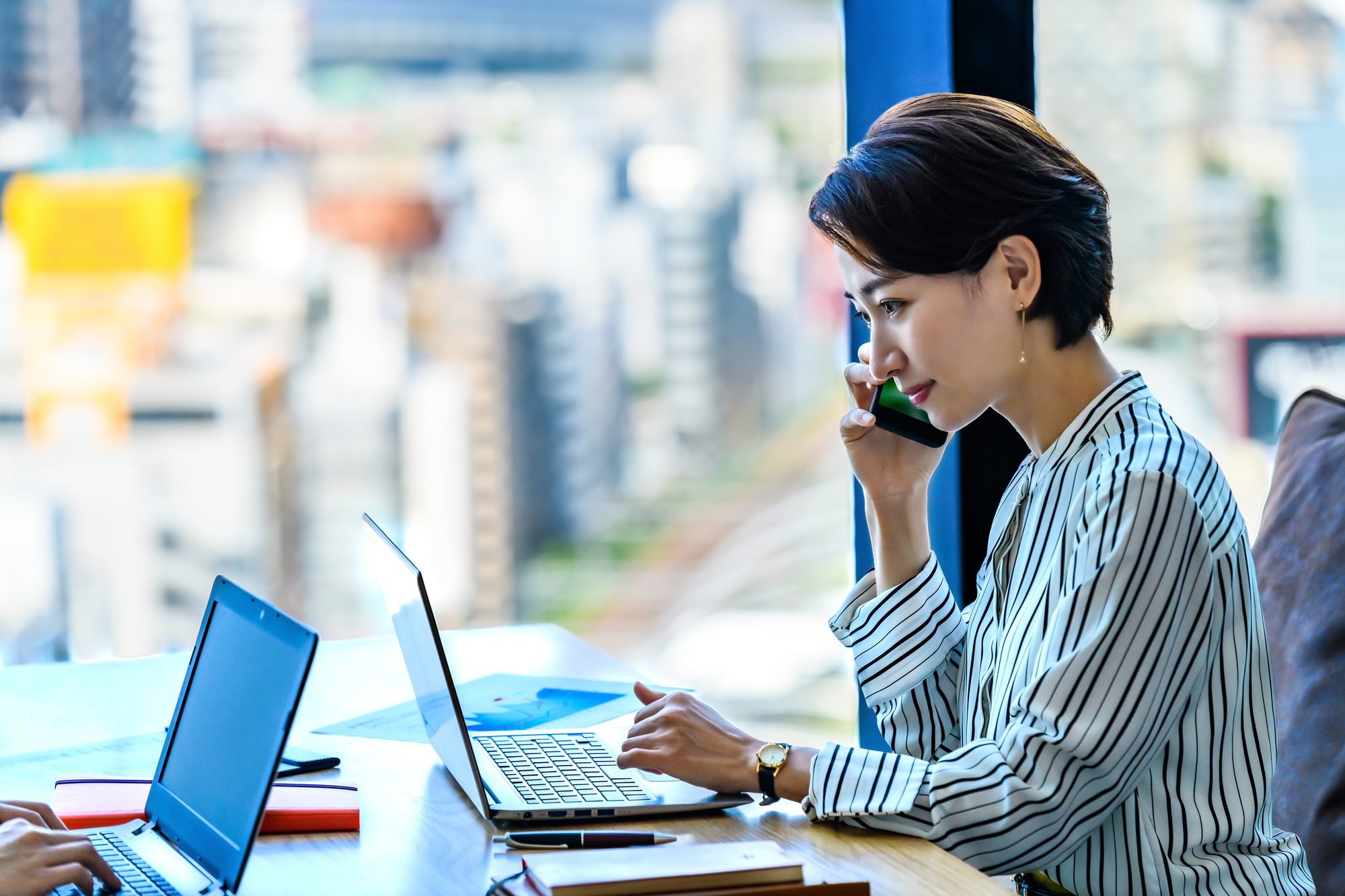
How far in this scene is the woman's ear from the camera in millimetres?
1049

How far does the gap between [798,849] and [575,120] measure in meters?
24.4

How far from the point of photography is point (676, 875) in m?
0.79

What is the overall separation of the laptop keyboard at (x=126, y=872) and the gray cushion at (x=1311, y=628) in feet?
3.24

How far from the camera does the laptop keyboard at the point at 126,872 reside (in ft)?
2.71

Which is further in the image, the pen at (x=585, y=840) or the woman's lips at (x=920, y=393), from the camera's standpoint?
the woman's lips at (x=920, y=393)

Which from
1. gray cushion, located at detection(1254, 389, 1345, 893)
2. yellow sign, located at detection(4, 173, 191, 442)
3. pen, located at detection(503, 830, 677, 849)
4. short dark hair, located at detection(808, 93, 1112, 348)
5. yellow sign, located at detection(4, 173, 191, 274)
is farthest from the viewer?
yellow sign, located at detection(4, 173, 191, 274)

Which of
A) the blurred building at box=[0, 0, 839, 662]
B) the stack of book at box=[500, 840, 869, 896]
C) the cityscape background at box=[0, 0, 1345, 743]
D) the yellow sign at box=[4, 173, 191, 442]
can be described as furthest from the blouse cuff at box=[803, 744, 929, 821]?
the yellow sign at box=[4, 173, 191, 442]

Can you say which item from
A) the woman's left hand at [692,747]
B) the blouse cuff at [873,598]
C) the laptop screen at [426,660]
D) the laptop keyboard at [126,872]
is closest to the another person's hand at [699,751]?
the woman's left hand at [692,747]

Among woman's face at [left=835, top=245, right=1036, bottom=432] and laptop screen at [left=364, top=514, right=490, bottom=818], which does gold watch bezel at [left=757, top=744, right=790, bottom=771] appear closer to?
laptop screen at [left=364, top=514, right=490, bottom=818]

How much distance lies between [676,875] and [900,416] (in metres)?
0.62

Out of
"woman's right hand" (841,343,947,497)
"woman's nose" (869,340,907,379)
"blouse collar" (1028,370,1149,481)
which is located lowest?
"woman's right hand" (841,343,947,497)

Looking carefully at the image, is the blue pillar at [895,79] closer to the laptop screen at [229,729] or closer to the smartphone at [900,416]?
the smartphone at [900,416]

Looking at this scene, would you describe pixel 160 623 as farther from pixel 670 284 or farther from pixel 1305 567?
pixel 1305 567

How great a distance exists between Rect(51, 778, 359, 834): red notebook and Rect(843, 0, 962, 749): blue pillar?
872mm
